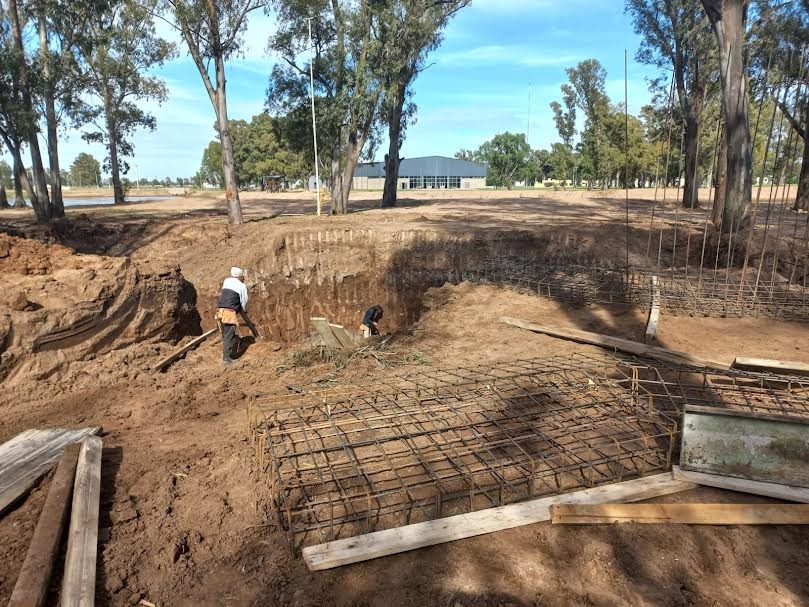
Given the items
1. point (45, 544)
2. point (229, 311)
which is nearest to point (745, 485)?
point (45, 544)

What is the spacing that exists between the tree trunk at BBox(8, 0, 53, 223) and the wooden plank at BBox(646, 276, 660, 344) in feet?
53.7

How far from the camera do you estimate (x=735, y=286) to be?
7.76 m

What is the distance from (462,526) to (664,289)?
635 centimetres

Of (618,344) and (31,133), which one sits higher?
(31,133)

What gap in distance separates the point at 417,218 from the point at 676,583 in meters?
12.7

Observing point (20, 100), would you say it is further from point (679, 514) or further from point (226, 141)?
point (679, 514)

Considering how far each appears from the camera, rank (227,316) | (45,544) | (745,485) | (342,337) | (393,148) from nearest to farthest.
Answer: (45,544)
(745,485)
(227,316)
(342,337)
(393,148)

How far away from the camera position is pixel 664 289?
7.78m

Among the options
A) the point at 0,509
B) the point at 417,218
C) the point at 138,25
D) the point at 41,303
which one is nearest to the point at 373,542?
the point at 0,509

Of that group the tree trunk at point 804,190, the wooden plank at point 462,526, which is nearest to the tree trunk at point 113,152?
the wooden plank at point 462,526

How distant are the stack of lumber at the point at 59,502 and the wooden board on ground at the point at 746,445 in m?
3.60

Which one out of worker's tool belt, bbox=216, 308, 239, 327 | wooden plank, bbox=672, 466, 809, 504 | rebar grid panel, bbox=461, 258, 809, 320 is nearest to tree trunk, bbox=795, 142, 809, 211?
rebar grid panel, bbox=461, 258, 809, 320

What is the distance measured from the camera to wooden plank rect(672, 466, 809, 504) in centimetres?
308

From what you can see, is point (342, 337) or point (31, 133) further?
point (31, 133)
